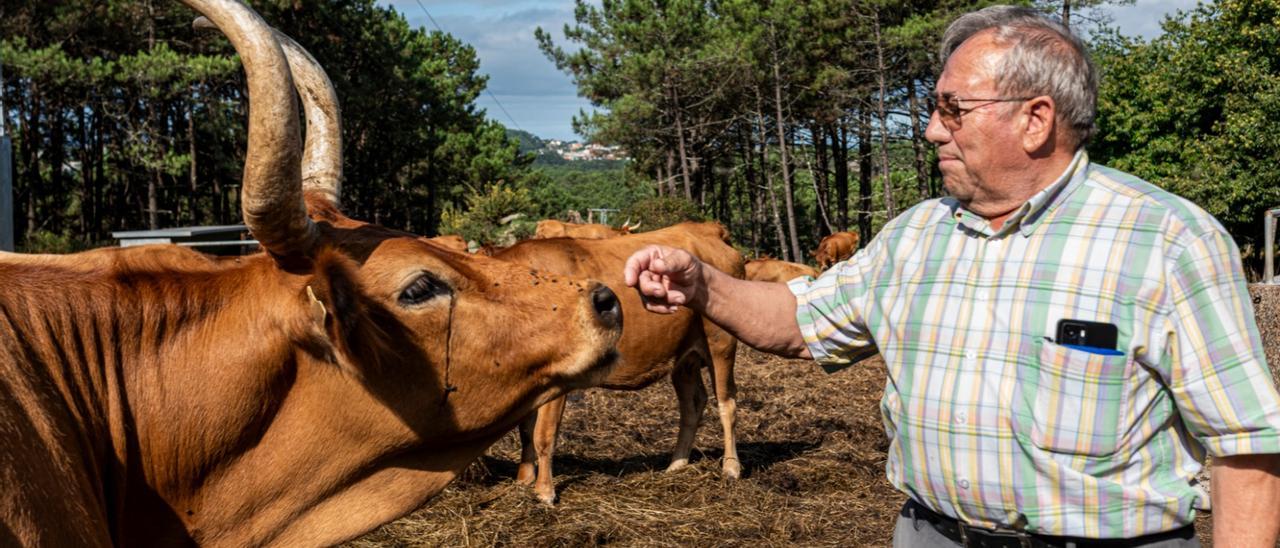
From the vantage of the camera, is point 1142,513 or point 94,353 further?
point 94,353

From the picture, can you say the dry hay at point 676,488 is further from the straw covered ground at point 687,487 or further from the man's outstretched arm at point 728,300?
the man's outstretched arm at point 728,300

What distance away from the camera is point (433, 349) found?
304cm

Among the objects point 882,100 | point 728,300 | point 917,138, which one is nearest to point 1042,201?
point 728,300

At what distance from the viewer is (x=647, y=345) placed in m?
8.52

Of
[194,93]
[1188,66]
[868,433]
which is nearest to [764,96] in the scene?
[1188,66]

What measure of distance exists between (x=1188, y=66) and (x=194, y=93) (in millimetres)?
34704

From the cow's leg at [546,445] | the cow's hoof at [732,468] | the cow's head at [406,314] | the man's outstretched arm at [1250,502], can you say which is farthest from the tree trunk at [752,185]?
the man's outstretched arm at [1250,502]

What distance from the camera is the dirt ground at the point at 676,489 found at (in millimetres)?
7000

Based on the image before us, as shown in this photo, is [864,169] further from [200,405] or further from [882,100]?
[200,405]

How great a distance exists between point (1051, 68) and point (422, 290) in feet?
6.14

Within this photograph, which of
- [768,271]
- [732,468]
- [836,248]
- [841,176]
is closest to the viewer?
[732,468]

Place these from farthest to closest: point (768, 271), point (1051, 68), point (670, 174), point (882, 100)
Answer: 1. point (670, 174)
2. point (882, 100)
3. point (768, 271)
4. point (1051, 68)

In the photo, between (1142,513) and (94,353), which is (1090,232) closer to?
(1142,513)

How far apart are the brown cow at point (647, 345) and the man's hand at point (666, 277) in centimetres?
446
